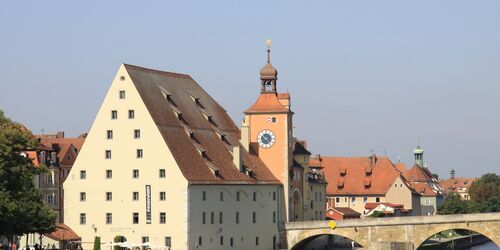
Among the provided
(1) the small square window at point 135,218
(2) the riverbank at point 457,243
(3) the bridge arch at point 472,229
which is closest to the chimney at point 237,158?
(1) the small square window at point 135,218

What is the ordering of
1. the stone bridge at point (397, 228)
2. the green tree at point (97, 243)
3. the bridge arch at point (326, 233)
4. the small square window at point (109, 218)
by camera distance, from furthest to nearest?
the bridge arch at point (326, 233)
the stone bridge at point (397, 228)
the small square window at point (109, 218)
the green tree at point (97, 243)

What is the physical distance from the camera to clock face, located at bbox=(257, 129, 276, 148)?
396ft

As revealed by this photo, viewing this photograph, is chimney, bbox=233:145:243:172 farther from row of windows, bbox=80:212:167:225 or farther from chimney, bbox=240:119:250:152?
row of windows, bbox=80:212:167:225

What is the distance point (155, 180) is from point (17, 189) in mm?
16290

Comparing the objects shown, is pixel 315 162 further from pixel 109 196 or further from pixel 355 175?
pixel 109 196

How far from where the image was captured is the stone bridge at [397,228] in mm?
109875

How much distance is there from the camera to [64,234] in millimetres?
108688

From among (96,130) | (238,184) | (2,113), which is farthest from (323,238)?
(2,113)

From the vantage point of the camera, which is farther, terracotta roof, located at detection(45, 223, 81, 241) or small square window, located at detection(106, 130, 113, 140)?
small square window, located at detection(106, 130, 113, 140)

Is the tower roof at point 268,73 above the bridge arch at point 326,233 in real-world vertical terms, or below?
above

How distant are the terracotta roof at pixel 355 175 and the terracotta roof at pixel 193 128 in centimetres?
5341

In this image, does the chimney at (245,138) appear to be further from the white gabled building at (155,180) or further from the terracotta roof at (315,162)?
the terracotta roof at (315,162)

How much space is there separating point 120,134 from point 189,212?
9272mm

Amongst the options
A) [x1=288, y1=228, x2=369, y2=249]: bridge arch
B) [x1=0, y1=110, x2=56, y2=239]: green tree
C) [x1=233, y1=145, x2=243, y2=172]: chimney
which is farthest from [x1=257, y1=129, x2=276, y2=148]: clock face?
[x1=0, y1=110, x2=56, y2=239]: green tree
